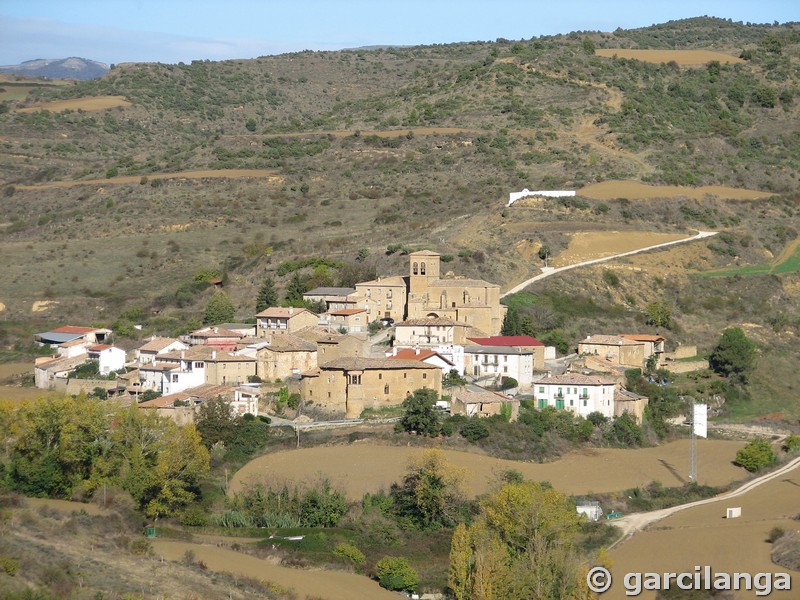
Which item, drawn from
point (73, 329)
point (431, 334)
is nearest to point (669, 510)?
point (431, 334)

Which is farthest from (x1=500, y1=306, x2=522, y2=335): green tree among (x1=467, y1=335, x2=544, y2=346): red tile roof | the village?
(x1=467, y1=335, x2=544, y2=346): red tile roof

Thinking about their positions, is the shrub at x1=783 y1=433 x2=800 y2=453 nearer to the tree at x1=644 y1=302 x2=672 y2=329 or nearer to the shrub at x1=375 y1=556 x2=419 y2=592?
the tree at x1=644 y1=302 x2=672 y2=329

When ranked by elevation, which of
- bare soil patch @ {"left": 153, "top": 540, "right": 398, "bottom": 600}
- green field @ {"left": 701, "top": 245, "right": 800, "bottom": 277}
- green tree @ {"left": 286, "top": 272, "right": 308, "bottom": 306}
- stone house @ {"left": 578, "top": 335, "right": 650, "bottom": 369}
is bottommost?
bare soil patch @ {"left": 153, "top": 540, "right": 398, "bottom": 600}

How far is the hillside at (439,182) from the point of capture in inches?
3140

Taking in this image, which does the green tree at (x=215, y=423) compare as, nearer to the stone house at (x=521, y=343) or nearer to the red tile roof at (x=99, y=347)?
the red tile roof at (x=99, y=347)

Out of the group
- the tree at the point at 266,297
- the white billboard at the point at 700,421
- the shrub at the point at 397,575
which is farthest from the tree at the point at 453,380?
the shrub at the point at 397,575

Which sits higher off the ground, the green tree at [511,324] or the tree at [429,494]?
the green tree at [511,324]

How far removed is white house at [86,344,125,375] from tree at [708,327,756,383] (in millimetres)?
27256

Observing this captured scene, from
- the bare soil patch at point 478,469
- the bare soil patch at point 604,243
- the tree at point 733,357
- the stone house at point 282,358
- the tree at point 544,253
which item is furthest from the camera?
the bare soil patch at point 604,243

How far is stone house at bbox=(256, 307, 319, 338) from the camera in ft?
210

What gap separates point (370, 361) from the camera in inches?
2222

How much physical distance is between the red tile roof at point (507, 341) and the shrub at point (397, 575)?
18395 mm

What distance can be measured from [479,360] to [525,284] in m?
15.6

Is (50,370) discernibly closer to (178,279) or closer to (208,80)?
(178,279)
